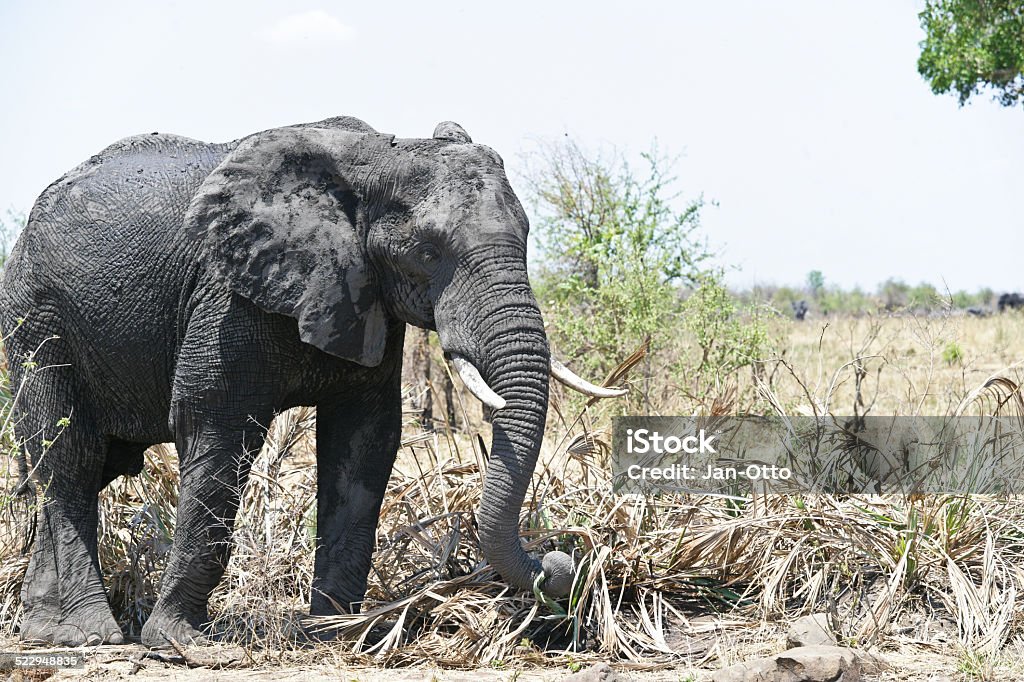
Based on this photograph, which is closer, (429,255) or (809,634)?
(429,255)

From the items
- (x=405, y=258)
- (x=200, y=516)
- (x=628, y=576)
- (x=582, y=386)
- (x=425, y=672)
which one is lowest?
(x=425, y=672)

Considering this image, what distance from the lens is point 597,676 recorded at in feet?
16.4

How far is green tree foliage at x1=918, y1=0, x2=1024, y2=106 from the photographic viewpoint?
786 inches

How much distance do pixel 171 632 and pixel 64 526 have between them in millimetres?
1085

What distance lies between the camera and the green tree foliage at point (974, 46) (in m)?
20.0

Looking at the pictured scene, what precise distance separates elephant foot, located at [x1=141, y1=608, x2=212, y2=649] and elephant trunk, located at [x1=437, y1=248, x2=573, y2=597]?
5.82 ft

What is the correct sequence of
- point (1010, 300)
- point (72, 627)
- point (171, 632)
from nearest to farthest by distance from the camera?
point (171, 632) → point (72, 627) → point (1010, 300)

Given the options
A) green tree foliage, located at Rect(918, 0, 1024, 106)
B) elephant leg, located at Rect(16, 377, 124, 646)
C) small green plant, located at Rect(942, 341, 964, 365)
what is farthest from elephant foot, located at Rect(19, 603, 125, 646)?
green tree foliage, located at Rect(918, 0, 1024, 106)

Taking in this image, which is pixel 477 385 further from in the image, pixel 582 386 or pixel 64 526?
pixel 64 526

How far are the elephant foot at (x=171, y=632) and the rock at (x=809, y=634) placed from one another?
2.97 meters

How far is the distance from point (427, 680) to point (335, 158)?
2610 mm

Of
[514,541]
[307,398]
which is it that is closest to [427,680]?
[514,541]

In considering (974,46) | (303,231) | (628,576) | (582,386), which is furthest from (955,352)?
(974,46)

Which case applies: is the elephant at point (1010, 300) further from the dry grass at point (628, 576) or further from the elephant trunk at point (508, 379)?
the elephant trunk at point (508, 379)
